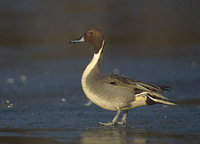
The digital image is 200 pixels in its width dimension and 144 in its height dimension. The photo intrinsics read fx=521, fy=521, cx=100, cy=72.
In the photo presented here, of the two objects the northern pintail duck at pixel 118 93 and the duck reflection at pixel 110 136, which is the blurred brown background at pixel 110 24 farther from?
the duck reflection at pixel 110 136

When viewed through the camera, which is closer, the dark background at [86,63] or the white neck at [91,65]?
the dark background at [86,63]

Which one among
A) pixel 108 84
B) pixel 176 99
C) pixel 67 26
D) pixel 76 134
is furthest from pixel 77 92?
pixel 67 26

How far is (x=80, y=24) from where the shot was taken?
17.1 m

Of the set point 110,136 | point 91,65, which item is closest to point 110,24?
point 91,65

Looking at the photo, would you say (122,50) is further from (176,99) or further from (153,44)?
(176,99)

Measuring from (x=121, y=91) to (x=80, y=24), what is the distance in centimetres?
1057

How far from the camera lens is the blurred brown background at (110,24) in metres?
13.9

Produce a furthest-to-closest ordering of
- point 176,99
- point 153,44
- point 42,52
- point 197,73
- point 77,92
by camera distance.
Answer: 1. point 153,44
2. point 42,52
3. point 197,73
4. point 77,92
5. point 176,99

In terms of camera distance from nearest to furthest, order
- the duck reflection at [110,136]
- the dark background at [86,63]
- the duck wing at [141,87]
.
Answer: the duck reflection at [110,136] < the dark background at [86,63] < the duck wing at [141,87]

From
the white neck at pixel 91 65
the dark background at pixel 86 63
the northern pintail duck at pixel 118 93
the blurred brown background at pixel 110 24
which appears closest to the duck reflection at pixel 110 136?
the dark background at pixel 86 63

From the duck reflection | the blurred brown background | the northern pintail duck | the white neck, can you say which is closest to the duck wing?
the northern pintail duck

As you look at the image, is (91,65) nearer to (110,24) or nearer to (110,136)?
(110,136)

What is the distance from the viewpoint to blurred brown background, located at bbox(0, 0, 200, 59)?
1389 cm

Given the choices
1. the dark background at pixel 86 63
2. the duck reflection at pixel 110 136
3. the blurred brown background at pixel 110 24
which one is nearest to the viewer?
the duck reflection at pixel 110 136
